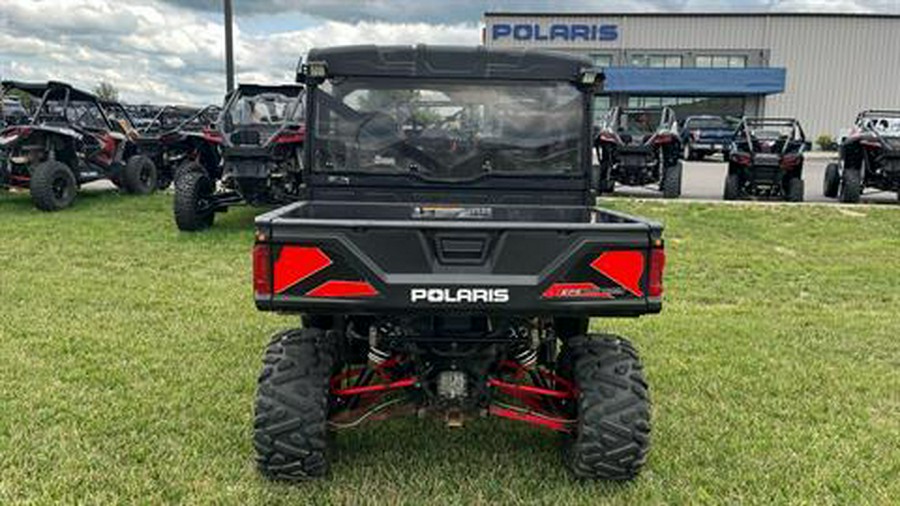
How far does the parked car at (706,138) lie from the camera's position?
25250 millimetres

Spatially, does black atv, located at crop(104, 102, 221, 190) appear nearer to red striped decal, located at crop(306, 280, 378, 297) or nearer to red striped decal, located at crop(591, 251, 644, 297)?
red striped decal, located at crop(306, 280, 378, 297)

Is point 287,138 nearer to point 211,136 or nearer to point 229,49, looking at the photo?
point 211,136

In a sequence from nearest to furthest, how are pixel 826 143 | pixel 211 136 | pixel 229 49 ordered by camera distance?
1. pixel 211 136
2. pixel 229 49
3. pixel 826 143

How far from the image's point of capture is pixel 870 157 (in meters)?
12.6

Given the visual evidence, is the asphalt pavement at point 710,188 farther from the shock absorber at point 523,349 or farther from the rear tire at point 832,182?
the shock absorber at point 523,349

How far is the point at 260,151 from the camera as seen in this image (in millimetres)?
9258

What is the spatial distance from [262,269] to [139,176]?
11.1 m

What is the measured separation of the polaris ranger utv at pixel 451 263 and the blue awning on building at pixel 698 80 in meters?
38.4

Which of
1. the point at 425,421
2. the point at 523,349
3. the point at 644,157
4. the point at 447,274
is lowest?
the point at 425,421

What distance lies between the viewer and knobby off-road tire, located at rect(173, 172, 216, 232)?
9.66m

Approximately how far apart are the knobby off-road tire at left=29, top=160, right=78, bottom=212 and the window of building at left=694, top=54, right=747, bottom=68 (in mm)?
39404

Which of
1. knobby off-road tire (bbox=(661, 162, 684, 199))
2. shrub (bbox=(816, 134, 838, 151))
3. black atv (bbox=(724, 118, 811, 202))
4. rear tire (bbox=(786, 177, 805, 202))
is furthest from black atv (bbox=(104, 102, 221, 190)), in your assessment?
shrub (bbox=(816, 134, 838, 151))

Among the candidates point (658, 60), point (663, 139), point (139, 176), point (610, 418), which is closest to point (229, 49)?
point (139, 176)

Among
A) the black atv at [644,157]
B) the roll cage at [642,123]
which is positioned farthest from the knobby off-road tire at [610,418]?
the roll cage at [642,123]
